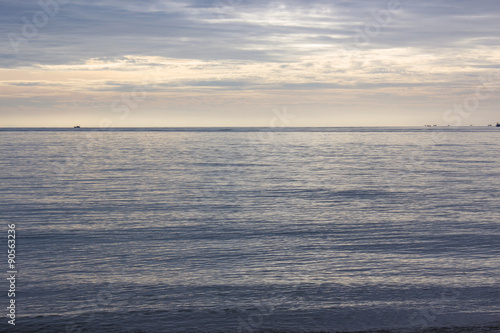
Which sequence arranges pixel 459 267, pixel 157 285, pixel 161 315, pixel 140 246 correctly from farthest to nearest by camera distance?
1. pixel 140 246
2. pixel 459 267
3. pixel 157 285
4. pixel 161 315

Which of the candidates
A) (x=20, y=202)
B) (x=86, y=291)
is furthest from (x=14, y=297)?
(x=20, y=202)

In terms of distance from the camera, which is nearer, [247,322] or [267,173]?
[247,322]

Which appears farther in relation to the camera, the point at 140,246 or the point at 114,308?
the point at 140,246

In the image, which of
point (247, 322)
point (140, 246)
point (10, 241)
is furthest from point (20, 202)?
point (247, 322)

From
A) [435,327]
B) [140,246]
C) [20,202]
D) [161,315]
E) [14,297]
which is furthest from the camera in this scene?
[20,202]

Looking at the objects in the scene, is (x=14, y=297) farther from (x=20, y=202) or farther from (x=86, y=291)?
(x=20, y=202)

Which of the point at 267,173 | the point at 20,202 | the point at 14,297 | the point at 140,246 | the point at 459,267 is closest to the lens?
the point at 14,297

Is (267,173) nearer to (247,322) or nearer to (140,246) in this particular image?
(140,246)

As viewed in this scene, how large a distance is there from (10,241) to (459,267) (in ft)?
58.0

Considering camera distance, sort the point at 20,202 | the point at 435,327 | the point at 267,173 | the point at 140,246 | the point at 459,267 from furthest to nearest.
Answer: the point at 267,173 < the point at 20,202 < the point at 140,246 < the point at 459,267 < the point at 435,327

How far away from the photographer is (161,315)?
12672 mm

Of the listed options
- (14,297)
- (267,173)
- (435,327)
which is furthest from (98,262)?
(267,173)

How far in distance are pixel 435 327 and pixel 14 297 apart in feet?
38.3

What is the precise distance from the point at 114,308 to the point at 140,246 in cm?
634
